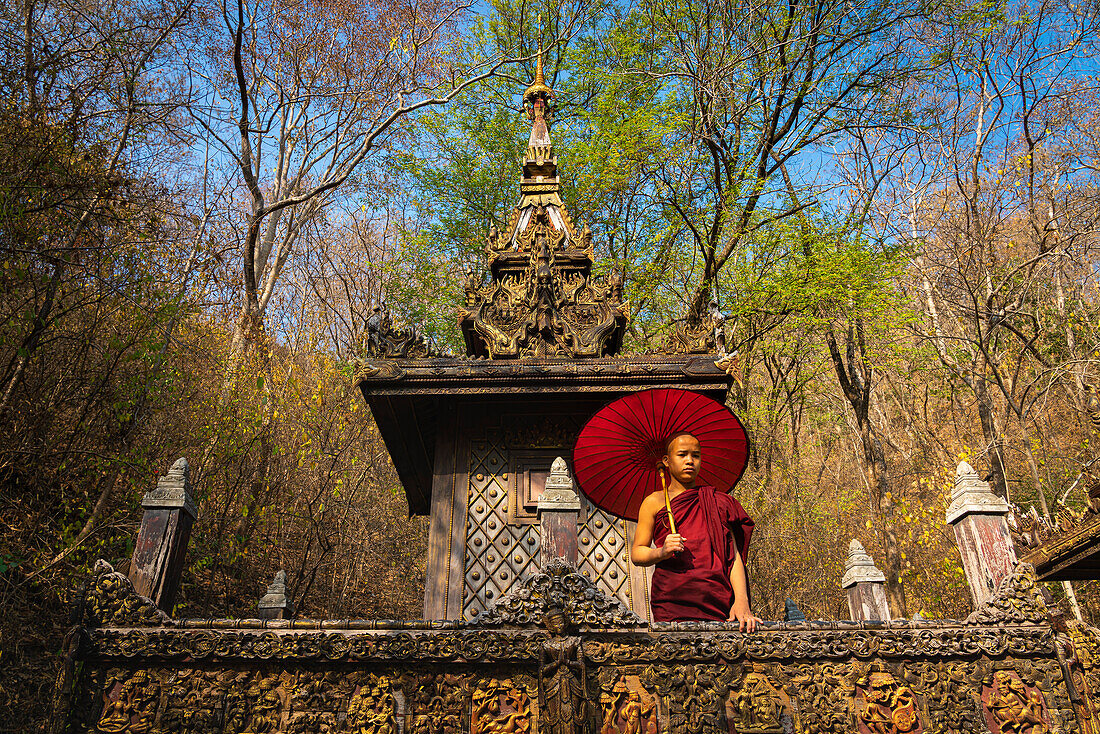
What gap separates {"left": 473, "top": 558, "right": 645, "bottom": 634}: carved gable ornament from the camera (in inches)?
203

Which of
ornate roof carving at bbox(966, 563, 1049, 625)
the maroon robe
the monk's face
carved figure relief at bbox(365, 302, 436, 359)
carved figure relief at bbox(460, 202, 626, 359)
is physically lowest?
ornate roof carving at bbox(966, 563, 1049, 625)

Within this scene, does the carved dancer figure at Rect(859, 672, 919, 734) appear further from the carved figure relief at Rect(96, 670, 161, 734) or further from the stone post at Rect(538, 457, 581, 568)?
the carved figure relief at Rect(96, 670, 161, 734)

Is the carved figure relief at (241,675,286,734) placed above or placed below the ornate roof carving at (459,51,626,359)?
below

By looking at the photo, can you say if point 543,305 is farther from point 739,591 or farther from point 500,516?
point 739,591

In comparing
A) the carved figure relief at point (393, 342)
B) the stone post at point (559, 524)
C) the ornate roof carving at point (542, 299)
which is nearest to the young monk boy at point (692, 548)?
the stone post at point (559, 524)

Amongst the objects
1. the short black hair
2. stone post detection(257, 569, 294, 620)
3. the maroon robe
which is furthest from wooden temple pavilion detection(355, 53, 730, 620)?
stone post detection(257, 569, 294, 620)

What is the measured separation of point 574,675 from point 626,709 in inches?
16.2

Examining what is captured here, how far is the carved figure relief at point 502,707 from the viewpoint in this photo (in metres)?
4.85

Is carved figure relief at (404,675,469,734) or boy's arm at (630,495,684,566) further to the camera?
boy's arm at (630,495,684,566)

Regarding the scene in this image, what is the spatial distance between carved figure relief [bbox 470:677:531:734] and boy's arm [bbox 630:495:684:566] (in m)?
1.53

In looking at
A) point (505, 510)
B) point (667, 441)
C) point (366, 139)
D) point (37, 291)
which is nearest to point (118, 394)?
point (37, 291)

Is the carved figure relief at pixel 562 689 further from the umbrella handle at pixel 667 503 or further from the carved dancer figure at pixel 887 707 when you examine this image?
the carved dancer figure at pixel 887 707

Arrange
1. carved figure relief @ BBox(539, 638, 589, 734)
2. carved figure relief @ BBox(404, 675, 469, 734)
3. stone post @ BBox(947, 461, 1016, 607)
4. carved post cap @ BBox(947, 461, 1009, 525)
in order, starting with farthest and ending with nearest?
carved post cap @ BBox(947, 461, 1009, 525)
stone post @ BBox(947, 461, 1016, 607)
carved figure relief @ BBox(404, 675, 469, 734)
carved figure relief @ BBox(539, 638, 589, 734)

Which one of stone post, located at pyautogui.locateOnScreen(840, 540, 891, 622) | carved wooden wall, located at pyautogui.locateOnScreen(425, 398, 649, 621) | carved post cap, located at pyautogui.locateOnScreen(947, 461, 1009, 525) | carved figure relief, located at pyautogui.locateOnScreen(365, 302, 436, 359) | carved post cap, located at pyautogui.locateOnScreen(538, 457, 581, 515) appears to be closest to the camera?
carved post cap, located at pyautogui.locateOnScreen(947, 461, 1009, 525)
